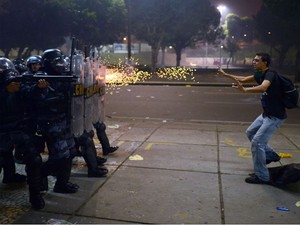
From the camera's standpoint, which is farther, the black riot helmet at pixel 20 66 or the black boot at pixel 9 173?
the black riot helmet at pixel 20 66

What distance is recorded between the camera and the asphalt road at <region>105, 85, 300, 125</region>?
11039 mm

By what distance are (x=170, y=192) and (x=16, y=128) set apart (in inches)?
79.3

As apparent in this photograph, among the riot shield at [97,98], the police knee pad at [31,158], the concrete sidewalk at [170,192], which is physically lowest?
the concrete sidewalk at [170,192]

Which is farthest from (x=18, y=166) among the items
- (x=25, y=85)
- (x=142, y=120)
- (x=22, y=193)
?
(x=142, y=120)

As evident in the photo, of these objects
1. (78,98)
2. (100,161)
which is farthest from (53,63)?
(100,161)

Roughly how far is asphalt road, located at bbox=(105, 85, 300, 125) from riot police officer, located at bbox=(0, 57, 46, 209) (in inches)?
274

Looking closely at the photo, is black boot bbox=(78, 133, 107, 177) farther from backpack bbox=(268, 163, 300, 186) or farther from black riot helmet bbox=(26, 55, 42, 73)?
backpack bbox=(268, 163, 300, 186)

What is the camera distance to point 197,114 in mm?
11406

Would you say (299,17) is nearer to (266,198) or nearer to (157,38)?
(157,38)

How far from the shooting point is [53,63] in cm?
437

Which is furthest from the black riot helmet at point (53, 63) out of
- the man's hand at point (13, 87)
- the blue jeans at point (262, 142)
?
the blue jeans at point (262, 142)

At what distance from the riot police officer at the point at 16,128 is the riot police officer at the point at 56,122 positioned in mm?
248

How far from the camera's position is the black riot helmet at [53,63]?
172 inches

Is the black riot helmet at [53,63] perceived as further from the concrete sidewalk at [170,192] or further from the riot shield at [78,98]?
the concrete sidewalk at [170,192]
